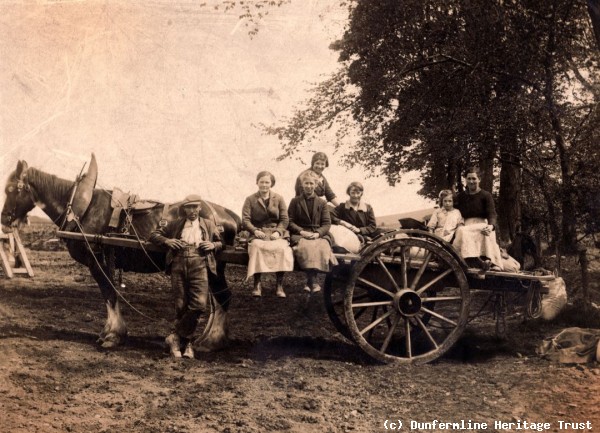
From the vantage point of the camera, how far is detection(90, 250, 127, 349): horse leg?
630cm

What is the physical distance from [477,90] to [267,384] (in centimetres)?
607

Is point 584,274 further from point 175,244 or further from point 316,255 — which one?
point 175,244

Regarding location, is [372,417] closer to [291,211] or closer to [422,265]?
[422,265]

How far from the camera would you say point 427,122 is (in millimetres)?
10086

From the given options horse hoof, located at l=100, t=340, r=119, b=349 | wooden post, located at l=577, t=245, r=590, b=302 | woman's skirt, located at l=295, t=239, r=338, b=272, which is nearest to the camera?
woman's skirt, located at l=295, t=239, r=338, b=272

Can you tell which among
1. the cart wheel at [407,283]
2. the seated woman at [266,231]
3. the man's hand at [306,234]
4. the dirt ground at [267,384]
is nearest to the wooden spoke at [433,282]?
the cart wheel at [407,283]

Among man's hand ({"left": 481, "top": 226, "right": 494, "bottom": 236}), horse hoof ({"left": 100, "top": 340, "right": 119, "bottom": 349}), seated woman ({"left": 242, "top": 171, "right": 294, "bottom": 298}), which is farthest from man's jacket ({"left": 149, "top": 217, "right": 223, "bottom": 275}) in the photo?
man's hand ({"left": 481, "top": 226, "right": 494, "bottom": 236})

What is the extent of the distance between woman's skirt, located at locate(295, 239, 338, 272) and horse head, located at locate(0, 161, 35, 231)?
3227 mm

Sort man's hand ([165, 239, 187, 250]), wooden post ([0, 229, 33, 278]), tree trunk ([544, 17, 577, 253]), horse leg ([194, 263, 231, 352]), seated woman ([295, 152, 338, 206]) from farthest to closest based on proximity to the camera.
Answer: wooden post ([0, 229, 33, 278]) → tree trunk ([544, 17, 577, 253]) → seated woman ([295, 152, 338, 206]) → horse leg ([194, 263, 231, 352]) → man's hand ([165, 239, 187, 250])

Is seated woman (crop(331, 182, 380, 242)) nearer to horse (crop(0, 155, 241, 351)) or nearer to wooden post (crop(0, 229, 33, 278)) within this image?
horse (crop(0, 155, 241, 351))

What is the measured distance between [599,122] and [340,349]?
4.99 meters

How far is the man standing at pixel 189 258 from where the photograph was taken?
18.4 ft

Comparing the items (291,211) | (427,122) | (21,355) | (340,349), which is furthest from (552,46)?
(21,355)

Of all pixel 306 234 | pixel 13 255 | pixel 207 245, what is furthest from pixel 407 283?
pixel 13 255
